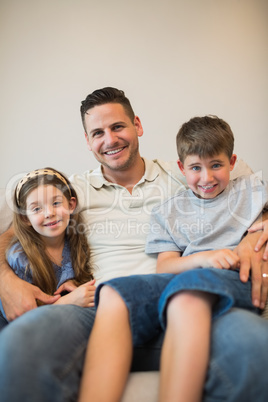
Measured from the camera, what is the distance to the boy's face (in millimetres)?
1217

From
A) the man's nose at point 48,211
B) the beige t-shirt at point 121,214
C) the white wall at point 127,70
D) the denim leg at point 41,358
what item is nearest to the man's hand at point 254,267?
the beige t-shirt at point 121,214

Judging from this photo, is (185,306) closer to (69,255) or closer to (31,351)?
(31,351)

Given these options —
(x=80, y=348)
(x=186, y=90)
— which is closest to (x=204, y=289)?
(x=80, y=348)

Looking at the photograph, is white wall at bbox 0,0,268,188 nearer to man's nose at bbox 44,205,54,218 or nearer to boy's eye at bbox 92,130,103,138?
boy's eye at bbox 92,130,103,138

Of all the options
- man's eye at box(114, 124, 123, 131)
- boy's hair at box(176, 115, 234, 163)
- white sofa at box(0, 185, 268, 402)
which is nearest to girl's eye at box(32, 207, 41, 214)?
man's eye at box(114, 124, 123, 131)

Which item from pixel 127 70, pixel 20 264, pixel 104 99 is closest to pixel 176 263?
pixel 20 264

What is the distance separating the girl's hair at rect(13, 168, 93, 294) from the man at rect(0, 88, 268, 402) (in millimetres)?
40

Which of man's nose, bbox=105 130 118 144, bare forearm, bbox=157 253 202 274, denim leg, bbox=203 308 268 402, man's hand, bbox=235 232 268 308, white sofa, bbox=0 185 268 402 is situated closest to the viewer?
denim leg, bbox=203 308 268 402

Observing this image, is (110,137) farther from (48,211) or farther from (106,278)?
(106,278)

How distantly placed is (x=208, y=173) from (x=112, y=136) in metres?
0.44

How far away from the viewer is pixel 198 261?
106 centimetres

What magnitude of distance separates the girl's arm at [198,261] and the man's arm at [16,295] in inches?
15.5

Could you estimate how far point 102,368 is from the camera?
0.77 m

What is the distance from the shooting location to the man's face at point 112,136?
145 cm
